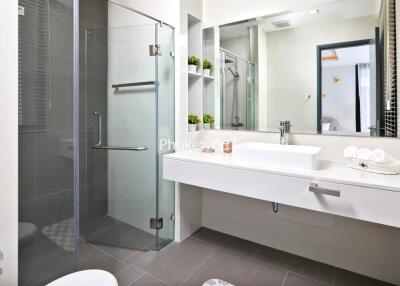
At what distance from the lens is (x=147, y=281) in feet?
5.76

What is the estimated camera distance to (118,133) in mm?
2232

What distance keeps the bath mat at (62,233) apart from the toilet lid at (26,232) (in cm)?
5

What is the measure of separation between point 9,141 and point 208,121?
158cm

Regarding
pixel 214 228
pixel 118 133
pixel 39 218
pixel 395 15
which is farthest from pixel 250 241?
pixel 395 15

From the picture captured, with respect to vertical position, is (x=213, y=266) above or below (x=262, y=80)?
below

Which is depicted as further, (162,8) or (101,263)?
(162,8)

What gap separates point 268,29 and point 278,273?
6.30 ft

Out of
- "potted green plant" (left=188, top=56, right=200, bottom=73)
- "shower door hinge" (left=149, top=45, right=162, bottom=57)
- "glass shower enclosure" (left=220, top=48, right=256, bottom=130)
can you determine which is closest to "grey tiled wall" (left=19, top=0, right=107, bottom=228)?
"shower door hinge" (left=149, top=45, right=162, bottom=57)

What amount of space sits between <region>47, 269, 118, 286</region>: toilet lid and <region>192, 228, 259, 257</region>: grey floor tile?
1219 mm

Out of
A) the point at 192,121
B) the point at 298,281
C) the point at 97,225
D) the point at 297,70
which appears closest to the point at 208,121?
the point at 192,121

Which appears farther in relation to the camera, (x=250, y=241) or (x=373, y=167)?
(x=250, y=241)

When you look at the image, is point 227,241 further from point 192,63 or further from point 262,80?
point 192,63

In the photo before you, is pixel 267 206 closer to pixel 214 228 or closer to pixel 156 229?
pixel 214 228

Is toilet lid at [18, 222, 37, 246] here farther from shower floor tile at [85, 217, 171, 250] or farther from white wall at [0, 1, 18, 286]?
shower floor tile at [85, 217, 171, 250]
